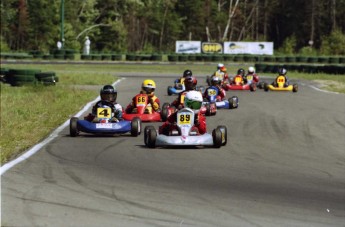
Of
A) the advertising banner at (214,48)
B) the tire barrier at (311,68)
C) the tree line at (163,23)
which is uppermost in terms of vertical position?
the tree line at (163,23)

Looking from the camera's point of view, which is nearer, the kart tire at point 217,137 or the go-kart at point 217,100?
the kart tire at point 217,137

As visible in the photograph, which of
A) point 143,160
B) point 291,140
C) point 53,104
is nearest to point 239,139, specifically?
point 291,140

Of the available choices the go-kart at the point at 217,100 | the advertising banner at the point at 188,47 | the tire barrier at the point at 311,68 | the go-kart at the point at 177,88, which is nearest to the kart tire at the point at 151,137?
the go-kart at the point at 217,100

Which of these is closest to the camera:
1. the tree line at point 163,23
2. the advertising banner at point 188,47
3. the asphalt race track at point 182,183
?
the asphalt race track at point 182,183

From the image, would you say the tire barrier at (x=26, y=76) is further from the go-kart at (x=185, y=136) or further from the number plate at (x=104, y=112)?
the go-kart at (x=185, y=136)

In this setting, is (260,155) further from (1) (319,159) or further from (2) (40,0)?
(2) (40,0)

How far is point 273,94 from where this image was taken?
82.7 feet

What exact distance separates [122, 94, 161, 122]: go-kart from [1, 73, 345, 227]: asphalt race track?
2064mm

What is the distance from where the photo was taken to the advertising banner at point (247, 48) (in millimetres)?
71312

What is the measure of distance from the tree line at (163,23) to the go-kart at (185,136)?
59.4 meters

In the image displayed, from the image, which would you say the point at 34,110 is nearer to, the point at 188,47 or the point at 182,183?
the point at 182,183

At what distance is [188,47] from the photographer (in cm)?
7169

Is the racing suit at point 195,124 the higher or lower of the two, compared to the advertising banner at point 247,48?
lower

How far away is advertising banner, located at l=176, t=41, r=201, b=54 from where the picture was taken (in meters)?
71.1
